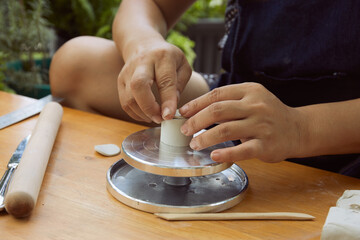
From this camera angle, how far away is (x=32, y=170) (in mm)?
633

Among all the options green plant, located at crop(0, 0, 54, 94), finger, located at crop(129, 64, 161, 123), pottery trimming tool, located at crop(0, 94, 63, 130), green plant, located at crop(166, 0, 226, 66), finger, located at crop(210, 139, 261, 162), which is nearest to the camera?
finger, located at crop(210, 139, 261, 162)

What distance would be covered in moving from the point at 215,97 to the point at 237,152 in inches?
4.2

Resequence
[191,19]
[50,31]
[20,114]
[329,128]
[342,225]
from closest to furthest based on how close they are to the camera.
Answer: [342,225] < [329,128] < [20,114] < [50,31] < [191,19]

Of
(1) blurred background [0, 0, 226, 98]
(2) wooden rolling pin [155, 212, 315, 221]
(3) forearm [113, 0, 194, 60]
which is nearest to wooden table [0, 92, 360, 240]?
(2) wooden rolling pin [155, 212, 315, 221]

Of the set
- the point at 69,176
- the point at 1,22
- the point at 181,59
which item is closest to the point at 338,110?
the point at 181,59

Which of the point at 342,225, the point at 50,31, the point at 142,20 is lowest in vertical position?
the point at 50,31

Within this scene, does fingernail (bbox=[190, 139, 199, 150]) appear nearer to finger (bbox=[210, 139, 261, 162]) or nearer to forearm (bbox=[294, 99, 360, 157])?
finger (bbox=[210, 139, 261, 162])

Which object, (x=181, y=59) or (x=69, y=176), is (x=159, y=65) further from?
(x=69, y=176)

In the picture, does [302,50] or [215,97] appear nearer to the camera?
[215,97]

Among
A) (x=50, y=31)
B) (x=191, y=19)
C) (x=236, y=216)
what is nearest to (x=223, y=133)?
(x=236, y=216)

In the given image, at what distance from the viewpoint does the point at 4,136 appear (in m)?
0.89

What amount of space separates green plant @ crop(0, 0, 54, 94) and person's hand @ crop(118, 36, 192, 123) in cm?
125

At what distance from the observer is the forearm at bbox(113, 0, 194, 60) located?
987 mm

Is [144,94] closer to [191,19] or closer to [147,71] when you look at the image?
[147,71]
